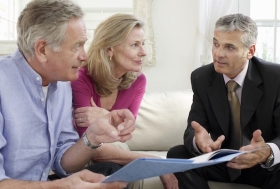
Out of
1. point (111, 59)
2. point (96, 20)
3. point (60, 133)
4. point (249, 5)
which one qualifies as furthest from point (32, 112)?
point (249, 5)

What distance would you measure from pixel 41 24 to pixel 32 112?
0.30 meters

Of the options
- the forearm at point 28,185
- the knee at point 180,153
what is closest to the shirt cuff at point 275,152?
the knee at point 180,153

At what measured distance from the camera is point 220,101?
7.32ft

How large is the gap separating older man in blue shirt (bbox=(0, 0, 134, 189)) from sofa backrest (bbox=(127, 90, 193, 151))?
1.44 m

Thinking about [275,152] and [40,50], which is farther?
[275,152]

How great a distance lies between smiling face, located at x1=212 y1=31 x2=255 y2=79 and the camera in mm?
2244

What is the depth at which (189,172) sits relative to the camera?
2076mm

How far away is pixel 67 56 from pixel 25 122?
271 mm

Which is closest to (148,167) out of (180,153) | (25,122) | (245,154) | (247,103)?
(25,122)

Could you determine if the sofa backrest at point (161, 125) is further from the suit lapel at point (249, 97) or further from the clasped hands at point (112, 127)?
the clasped hands at point (112, 127)

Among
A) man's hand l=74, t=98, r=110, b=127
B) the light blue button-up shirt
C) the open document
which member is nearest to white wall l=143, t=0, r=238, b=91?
man's hand l=74, t=98, r=110, b=127

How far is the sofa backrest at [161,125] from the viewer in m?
3.09

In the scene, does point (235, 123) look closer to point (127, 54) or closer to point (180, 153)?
point (180, 153)

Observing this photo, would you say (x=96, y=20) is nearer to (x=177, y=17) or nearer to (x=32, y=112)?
(x=177, y=17)
